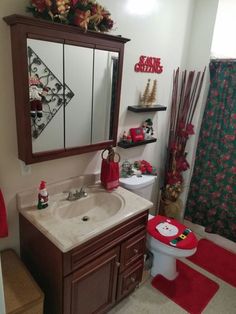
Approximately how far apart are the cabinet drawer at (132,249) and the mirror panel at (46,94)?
0.83 metres

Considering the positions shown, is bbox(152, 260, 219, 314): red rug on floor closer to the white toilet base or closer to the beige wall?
the white toilet base

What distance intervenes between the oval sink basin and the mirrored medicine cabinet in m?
0.36

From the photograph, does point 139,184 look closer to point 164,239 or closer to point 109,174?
point 109,174

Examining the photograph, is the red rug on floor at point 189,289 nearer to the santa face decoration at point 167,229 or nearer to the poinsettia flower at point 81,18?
the santa face decoration at point 167,229

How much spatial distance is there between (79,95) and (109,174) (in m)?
0.62

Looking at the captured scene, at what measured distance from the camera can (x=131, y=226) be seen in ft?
5.61

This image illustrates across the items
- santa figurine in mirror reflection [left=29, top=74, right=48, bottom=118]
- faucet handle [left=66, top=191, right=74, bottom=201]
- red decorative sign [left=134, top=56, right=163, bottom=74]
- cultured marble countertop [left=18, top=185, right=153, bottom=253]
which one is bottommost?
cultured marble countertop [left=18, top=185, right=153, bottom=253]

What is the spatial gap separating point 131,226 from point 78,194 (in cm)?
45

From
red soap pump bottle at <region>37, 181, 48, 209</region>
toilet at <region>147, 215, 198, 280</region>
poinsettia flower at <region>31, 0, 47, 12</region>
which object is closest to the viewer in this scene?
poinsettia flower at <region>31, 0, 47, 12</region>

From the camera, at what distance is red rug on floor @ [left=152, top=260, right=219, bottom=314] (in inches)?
79.2

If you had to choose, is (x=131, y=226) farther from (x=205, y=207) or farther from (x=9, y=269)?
(x=205, y=207)

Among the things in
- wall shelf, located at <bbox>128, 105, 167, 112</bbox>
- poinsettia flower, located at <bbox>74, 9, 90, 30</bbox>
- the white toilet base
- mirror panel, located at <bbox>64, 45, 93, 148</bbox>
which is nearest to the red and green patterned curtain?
wall shelf, located at <bbox>128, 105, 167, 112</bbox>

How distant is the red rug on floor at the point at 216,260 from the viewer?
2348 millimetres

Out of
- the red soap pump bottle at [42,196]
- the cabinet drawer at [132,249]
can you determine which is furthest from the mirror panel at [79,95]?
the cabinet drawer at [132,249]
